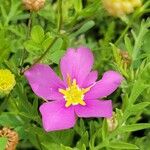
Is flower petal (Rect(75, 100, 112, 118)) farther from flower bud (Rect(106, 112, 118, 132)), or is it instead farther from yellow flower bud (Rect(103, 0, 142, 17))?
yellow flower bud (Rect(103, 0, 142, 17))

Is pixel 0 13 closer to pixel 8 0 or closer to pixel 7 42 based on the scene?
pixel 8 0

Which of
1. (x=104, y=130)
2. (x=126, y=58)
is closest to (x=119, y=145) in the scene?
(x=104, y=130)

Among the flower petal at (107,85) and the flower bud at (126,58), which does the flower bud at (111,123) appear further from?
the flower bud at (126,58)

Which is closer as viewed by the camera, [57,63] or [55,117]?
[55,117]

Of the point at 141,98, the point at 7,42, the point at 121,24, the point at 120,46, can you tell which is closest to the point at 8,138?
the point at 7,42

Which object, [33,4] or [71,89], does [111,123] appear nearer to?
[71,89]
